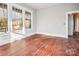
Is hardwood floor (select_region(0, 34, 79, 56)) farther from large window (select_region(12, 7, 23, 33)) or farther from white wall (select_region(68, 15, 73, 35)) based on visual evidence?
white wall (select_region(68, 15, 73, 35))

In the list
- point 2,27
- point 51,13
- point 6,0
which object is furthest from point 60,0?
point 51,13

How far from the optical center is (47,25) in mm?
7055

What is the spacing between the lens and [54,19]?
6.57 meters

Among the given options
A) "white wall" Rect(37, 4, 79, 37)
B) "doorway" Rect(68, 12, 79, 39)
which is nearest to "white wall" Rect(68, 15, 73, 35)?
"doorway" Rect(68, 12, 79, 39)

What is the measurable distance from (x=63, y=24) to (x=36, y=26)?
205 centimetres

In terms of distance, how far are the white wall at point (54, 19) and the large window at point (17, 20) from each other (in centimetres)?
200

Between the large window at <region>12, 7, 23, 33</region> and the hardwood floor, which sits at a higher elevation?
the large window at <region>12, 7, 23, 33</region>

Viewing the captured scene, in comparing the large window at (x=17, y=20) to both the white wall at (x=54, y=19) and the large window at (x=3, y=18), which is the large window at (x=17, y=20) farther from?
the white wall at (x=54, y=19)

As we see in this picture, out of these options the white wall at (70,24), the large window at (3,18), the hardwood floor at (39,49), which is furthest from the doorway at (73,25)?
the large window at (3,18)

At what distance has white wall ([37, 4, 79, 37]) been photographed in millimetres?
6013

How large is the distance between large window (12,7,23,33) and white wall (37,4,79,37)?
2002 mm

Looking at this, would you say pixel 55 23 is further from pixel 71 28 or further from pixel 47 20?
pixel 71 28

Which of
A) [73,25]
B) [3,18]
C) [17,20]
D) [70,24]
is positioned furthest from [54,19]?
[3,18]

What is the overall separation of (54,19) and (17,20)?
2.42 metres
